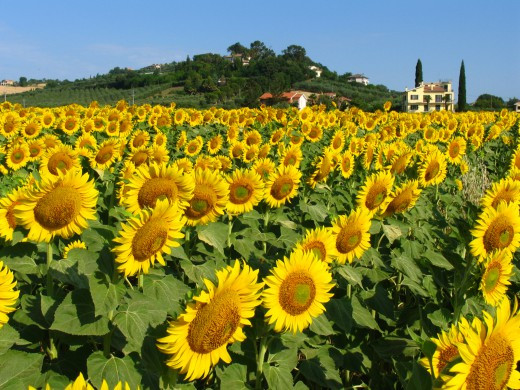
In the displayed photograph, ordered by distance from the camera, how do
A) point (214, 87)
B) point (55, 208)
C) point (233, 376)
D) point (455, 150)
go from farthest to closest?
point (214, 87)
point (455, 150)
point (233, 376)
point (55, 208)

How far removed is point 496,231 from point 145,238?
81.8 inches

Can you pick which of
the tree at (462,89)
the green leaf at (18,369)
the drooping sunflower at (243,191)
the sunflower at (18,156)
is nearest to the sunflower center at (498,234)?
the drooping sunflower at (243,191)

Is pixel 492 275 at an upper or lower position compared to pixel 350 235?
lower

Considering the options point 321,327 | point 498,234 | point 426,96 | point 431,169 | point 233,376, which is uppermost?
point 426,96

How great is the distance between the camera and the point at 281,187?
4.22 meters

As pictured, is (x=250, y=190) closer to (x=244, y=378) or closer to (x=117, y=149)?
(x=244, y=378)

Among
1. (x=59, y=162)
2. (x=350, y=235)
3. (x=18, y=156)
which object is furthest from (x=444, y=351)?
(x=18, y=156)

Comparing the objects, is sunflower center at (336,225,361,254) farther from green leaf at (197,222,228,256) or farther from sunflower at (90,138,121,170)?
sunflower at (90,138,121,170)

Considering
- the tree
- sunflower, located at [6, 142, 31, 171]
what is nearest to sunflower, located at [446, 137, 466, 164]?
sunflower, located at [6, 142, 31, 171]

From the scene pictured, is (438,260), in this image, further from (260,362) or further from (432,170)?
(432,170)

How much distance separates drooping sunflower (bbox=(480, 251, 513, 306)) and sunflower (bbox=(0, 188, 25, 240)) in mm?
2417

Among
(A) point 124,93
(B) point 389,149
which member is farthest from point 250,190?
(A) point 124,93

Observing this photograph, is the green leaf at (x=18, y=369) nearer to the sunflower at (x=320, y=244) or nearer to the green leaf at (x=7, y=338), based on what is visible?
the green leaf at (x=7, y=338)

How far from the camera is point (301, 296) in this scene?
8.14ft
